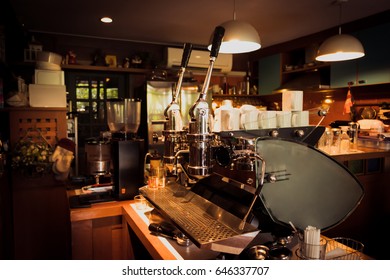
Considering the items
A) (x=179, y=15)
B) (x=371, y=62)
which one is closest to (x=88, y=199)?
(x=179, y=15)

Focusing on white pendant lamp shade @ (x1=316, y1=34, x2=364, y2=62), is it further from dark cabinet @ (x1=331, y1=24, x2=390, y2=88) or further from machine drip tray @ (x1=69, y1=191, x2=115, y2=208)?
machine drip tray @ (x1=69, y1=191, x2=115, y2=208)

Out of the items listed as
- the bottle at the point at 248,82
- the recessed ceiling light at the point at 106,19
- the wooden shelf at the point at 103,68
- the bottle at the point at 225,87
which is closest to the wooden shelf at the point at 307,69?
the bottle at the point at 248,82

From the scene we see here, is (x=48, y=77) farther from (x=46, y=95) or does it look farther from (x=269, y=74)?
(x=269, y=74)

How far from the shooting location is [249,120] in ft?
4.04

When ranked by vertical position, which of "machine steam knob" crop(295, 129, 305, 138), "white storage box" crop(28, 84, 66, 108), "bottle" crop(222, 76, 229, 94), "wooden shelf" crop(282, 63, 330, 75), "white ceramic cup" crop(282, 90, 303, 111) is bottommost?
"machine steam knob" crop(295, 129, 305, 138)

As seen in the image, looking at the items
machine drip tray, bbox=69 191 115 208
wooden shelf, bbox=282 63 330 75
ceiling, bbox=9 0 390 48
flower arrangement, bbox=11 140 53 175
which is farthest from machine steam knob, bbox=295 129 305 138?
wooden shelf, bbox=282 63 330 75

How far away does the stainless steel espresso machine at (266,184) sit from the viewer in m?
0.94

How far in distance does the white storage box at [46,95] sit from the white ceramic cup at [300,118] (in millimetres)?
1886

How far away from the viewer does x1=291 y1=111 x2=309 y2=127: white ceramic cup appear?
4.06 ft

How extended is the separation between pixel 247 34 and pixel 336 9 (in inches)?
65.1

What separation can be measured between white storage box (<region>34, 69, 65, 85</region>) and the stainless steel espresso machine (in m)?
2.02

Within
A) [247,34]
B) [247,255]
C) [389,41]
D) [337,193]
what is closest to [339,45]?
[247,34]

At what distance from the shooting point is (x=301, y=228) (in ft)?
3.24

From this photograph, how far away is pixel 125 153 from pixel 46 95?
1217 mm
